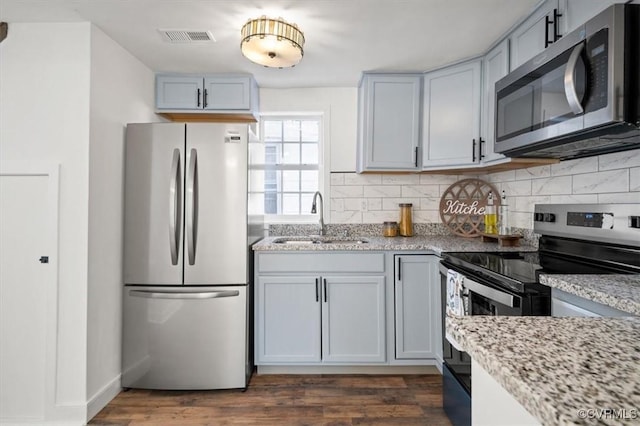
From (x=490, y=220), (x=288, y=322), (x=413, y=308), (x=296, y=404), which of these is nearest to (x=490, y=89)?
(x=490, y=220)

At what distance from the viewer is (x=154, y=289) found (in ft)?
7.43

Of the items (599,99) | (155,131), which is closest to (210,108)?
(155,131)

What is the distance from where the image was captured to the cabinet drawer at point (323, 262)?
243 centimetres

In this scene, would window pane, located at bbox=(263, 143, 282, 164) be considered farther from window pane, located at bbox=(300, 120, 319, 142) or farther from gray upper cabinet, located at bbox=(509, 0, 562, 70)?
gray upper cabinet, located at bbox=(509, 0, 562, 70)

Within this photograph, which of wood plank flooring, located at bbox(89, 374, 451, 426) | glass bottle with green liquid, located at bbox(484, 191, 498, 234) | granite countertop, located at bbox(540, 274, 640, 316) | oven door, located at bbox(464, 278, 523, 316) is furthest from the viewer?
glass bottle with green liquid, located at bbox(484, 191, 498, 234)

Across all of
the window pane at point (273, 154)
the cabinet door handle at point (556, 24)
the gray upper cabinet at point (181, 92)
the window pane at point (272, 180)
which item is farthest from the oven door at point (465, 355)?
the gray upper cabinet at point (181, 92)

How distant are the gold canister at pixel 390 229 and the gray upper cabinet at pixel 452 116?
567 millimetres

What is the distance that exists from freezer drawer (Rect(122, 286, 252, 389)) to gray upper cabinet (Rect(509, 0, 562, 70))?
2.30 meters

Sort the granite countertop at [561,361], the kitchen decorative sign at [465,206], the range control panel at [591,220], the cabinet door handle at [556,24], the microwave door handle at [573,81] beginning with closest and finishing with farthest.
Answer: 1. the granite countertop at [561,361]
2. the microwave door handle at [573,81]
3. the range control panel at [591,220]
4. the cabinet door handle at [556,24]
5. the kitchen decorative sign at [465,206]

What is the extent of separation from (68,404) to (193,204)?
1.35 m

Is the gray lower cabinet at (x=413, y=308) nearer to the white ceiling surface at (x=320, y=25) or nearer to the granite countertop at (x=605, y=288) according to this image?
the granite countertop at (x=605, y=288)

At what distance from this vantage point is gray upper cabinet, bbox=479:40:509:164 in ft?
7.11

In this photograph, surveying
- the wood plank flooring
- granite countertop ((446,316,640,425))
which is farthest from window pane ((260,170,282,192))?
granite countertop ((446,316,640,425))

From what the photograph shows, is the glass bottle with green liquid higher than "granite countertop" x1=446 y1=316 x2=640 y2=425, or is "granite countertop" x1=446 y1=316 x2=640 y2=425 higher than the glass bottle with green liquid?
the glass bottle with green liquid
